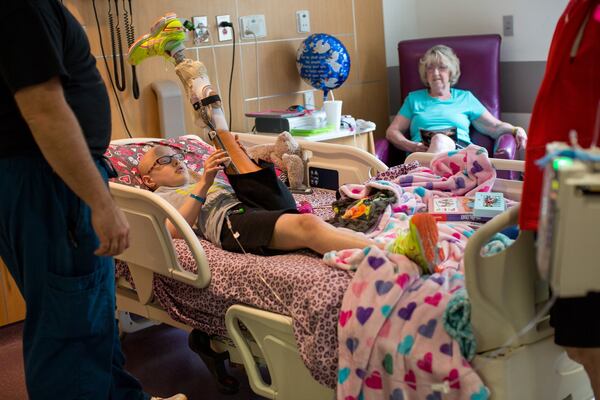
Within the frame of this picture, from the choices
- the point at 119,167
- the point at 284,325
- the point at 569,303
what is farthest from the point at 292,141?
the point at 569,303

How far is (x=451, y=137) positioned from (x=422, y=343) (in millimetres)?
2433

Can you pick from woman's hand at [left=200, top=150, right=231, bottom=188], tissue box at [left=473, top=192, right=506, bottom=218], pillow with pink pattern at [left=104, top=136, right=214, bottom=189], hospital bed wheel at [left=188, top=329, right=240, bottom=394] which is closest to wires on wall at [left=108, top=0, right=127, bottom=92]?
pillow with pink pattern at [left=104, top=136, right=214, bottom=189]

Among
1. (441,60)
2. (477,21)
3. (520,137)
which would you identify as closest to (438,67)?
(441,60)

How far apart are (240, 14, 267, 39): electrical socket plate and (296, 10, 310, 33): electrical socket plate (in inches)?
9.9

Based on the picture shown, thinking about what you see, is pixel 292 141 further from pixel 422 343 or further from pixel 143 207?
pixel 422 343

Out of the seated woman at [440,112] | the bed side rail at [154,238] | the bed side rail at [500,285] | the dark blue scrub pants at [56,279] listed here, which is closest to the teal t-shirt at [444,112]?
the seated woman at [440,112]

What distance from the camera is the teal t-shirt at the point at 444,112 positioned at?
421 cm

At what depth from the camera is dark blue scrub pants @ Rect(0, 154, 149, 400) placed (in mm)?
1875

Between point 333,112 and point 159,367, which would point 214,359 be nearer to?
point 159,367

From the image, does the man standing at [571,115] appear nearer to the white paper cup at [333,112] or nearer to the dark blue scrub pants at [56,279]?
the dark blue scrub pants at [56,279]

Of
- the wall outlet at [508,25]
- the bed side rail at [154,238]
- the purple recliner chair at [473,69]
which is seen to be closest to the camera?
the bed side rail at [154,238]

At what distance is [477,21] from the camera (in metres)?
4.83

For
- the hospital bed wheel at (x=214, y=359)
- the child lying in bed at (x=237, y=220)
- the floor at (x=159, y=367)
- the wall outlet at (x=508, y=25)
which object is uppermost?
the wall outlet at (x=508, y=25)

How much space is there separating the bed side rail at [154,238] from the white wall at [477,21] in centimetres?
289
